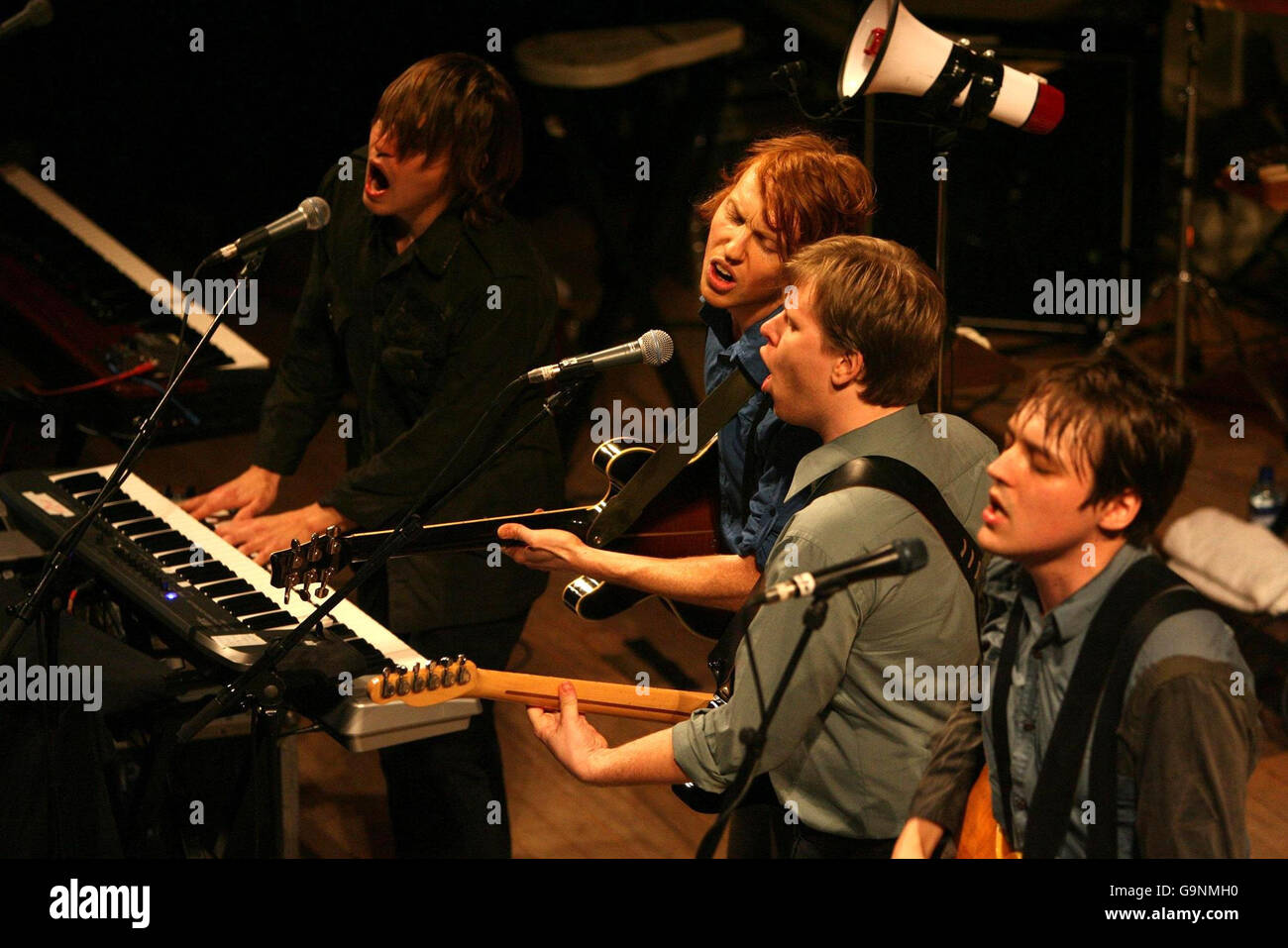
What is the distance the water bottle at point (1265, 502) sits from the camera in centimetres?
514

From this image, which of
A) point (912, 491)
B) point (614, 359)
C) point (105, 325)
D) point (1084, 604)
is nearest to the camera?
point (1084, 604)

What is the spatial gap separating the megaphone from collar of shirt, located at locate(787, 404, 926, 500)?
0.89 m

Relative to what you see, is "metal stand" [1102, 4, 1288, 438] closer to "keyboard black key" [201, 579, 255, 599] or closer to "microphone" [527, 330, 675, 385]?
"microphone" [527, 330, 675, 385]

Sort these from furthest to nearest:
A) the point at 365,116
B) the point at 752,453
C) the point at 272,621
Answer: the point at 365,116, the point at 272,621, the point at 752,453

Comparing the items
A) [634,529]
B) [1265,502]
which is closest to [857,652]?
[634,529]

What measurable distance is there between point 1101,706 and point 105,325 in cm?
302

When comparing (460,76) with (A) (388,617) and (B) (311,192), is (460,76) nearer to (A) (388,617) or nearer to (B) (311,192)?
(A) (388,617)

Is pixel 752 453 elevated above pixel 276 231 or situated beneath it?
situated beneath

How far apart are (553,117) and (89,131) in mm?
1792

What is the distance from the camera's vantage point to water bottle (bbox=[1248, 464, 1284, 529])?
16.9ft

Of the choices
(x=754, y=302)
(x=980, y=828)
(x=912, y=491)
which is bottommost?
(x=980, y=828)

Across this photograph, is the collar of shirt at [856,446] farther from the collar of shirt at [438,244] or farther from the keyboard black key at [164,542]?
the keyboard black key at [164,542]

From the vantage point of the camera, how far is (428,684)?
2643 millimetres

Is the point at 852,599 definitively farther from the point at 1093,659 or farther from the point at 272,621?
the point at 272,621
